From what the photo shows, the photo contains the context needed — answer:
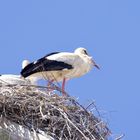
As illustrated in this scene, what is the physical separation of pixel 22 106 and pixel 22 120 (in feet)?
0.60

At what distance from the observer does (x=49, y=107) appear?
25.8 feet

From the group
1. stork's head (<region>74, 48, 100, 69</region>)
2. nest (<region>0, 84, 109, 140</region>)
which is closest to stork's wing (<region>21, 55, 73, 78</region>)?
stork's head (<region>74, 48, 100, 69</region>)

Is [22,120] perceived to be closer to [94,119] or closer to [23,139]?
[23,139]

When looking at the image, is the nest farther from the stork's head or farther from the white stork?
the stork's head

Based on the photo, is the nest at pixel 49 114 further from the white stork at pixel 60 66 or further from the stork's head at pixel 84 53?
the stork's head at pixel 84 53

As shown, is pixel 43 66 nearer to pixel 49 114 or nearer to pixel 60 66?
pixel 60 66

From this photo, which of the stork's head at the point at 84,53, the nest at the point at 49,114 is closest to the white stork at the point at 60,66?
the stork's head at the point at 84,53

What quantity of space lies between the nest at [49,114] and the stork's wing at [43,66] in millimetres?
3238

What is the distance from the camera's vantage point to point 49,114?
305 inches

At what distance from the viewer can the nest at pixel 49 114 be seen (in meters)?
7.61

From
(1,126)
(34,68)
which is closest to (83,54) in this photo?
(34,68)

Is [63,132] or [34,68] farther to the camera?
[34,68]

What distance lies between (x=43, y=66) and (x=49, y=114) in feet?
13.1

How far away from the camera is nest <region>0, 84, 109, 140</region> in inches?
300
